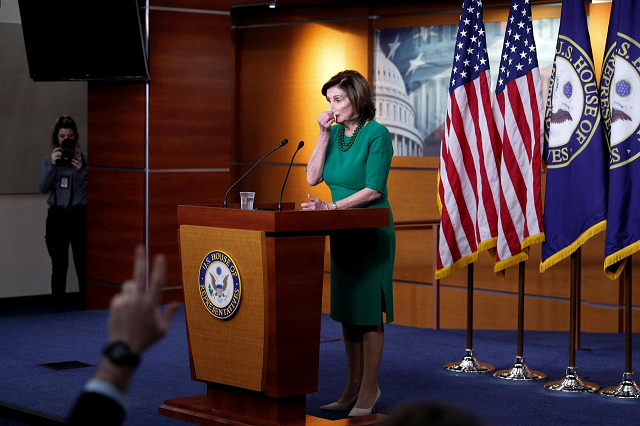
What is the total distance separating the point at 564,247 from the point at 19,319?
13.7 feet

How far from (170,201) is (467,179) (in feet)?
10.1

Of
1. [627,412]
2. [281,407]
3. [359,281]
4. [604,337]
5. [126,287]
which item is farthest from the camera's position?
[604,337]

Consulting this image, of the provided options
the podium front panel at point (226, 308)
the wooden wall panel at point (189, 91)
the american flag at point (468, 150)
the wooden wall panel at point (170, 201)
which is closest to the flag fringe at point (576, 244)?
the american flag at point (468, 150)

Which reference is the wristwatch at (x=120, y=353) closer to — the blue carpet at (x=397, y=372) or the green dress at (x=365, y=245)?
the green dress at (x=365, y=245)

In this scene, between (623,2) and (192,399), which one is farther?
(623,2)

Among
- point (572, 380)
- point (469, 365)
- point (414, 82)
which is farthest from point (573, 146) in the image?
point (414, 82)

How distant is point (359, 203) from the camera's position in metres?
4.17

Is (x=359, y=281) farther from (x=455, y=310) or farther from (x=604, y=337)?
(x=455, y=310)

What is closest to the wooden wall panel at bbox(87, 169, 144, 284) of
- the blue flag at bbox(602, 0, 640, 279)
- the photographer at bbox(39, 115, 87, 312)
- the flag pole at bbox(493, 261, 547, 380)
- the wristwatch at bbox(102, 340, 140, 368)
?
the photographer at bbox(39, 115, 87, 312)

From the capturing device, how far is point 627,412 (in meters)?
4.57

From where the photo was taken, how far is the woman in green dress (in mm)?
4191

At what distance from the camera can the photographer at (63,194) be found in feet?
25.5

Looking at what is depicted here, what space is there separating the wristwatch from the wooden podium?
2.34m

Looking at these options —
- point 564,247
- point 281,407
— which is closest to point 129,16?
point 564,247
